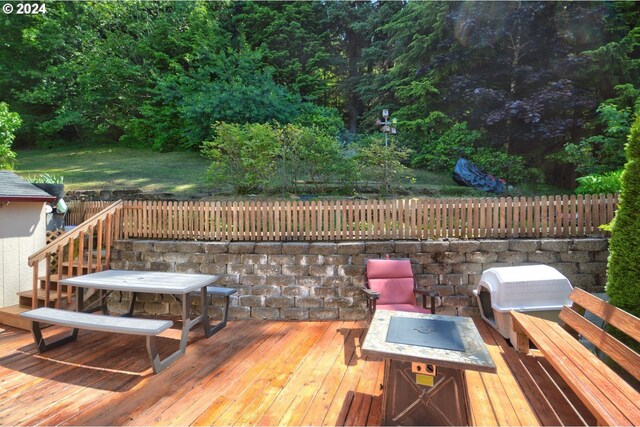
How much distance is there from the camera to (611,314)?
8.30 feet

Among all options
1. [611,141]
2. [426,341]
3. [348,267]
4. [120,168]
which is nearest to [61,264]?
[348,267]

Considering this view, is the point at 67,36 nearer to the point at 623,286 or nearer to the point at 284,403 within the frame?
the point at 284,403

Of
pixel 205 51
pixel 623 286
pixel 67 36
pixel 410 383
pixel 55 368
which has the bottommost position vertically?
pixel 55 368

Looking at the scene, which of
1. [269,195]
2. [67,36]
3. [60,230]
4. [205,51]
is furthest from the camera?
[67,36]

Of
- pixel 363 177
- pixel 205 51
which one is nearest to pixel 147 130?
pixel 205 51

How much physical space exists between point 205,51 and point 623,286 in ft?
49.7

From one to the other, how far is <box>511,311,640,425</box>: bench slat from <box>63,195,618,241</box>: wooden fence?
186 centimetres

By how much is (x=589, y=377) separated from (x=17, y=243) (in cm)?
669

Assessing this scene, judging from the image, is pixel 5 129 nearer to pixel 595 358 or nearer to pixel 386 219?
pixel 386 219

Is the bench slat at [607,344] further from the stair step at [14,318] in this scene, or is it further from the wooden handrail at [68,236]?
the stair step at [14,318]

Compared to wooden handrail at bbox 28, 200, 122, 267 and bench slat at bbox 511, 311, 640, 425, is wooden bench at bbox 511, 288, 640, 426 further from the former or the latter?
wooden handrail at bbox 28, 200, 122, 267

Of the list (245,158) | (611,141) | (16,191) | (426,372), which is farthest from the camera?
(611,141)

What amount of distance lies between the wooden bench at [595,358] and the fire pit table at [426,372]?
51 centimetres

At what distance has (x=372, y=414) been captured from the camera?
246cm
